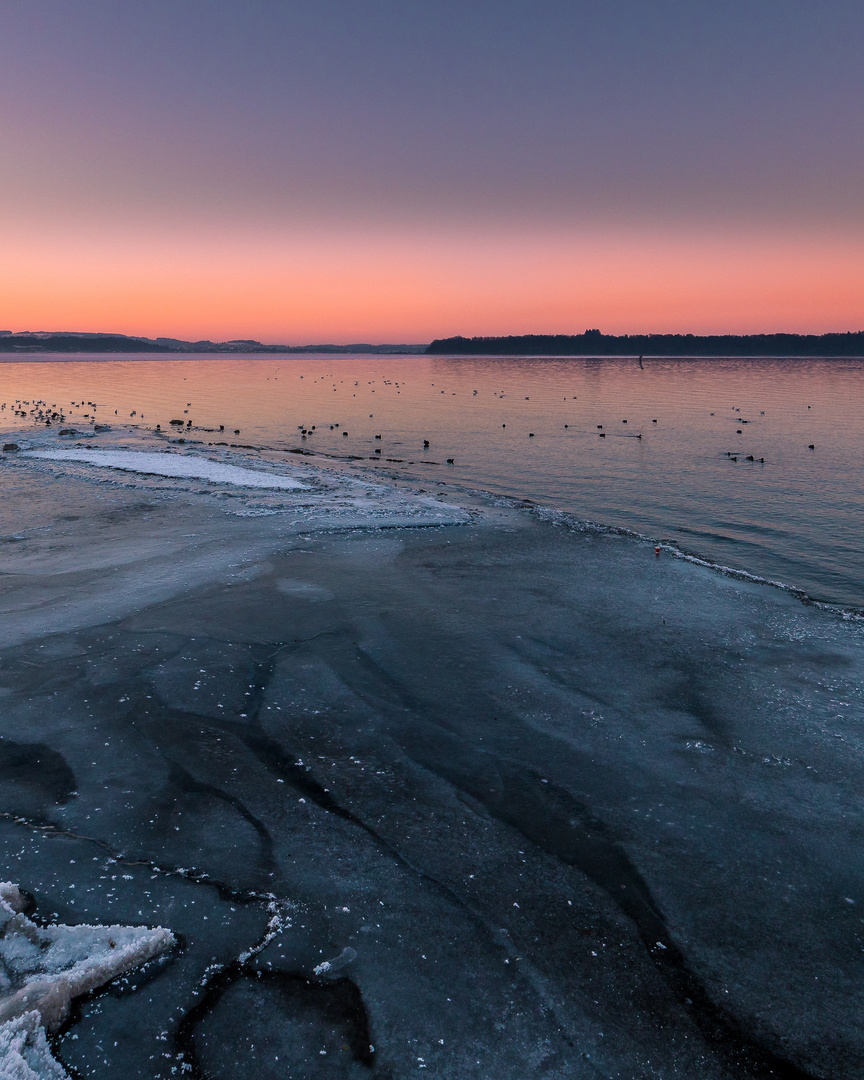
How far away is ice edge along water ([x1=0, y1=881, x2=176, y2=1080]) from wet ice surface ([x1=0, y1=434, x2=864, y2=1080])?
177mm

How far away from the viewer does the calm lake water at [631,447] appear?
22.4 meters

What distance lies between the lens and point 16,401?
6309cm

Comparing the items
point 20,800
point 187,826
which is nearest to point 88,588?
point 20,800

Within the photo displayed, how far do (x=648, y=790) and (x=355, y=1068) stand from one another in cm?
484

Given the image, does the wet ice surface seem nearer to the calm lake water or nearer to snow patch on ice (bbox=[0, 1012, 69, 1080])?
snow patch on ice (bbox=[0, 1012, 69, 1080])

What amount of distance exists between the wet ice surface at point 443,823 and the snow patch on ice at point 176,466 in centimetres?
1300

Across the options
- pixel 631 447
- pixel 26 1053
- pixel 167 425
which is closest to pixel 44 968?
pixel 26 1053

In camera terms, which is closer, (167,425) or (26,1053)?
(26,1053)

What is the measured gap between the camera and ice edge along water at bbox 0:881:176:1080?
4.76m

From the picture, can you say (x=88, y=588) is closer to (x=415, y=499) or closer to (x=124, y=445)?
(x=415, y=499)

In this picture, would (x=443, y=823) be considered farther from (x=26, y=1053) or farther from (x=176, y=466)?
(x=176, y=466)

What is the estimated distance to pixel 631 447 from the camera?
1628 inches

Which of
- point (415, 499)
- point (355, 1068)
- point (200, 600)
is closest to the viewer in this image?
point (355, 1068)

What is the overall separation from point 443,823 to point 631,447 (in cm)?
3737
